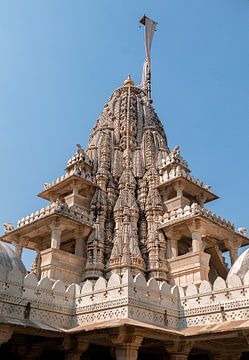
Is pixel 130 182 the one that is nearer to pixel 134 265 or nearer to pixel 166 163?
pixel 166 163

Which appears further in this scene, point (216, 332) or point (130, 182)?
point (130, 182)

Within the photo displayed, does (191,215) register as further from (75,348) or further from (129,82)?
(129,82)

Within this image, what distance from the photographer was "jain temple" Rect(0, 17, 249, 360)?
43.9 feet

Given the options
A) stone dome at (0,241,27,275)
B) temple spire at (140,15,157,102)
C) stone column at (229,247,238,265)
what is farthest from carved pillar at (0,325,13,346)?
temple spire at (140,15,157,102)

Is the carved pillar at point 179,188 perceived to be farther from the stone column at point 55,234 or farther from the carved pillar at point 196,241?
the stone column at point 55,234

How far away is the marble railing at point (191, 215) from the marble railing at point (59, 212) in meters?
4.94

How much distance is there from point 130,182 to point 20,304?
54.4ft

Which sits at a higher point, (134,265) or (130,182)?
(130,182)

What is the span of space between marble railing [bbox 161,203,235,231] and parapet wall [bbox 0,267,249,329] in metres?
9.28

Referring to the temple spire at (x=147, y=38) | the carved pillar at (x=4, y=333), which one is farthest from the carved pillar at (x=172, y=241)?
the temple spire at (x=147, y=38)

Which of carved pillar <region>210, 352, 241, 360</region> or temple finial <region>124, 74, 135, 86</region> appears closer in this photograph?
carved pillar <region>210, 352, 241, 360</region>

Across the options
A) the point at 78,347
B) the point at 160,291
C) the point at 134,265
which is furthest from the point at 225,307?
the point at 134,265

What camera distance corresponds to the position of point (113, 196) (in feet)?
94.7

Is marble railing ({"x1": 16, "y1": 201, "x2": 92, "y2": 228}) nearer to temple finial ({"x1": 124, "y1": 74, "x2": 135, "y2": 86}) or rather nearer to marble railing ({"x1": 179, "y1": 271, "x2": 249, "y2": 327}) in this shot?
marble railing ({"x1": 179, "y1": 271, "x2": 249, "y2": 327})
